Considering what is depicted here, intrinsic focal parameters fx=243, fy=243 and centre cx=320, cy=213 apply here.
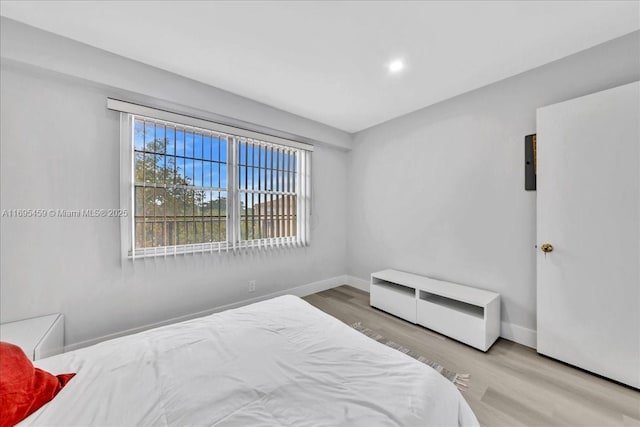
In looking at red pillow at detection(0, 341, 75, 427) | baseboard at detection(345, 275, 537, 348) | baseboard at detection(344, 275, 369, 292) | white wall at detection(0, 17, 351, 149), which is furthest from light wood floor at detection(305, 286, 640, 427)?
white wall at detection(0, 17, 351, 149)

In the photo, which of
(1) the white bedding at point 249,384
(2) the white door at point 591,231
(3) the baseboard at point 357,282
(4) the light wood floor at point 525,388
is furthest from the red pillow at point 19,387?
(3) the baseboard at point 357,282

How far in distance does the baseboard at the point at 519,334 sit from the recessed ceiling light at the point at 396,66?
2.60 m

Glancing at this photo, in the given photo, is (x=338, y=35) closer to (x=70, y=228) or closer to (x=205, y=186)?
(x=205, y=186)

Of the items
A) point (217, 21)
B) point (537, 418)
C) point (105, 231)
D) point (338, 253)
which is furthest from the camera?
Answer: point (338, 253)

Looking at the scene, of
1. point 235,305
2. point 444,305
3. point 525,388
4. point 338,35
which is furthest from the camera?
point 235,305

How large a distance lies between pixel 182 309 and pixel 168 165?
4.79 ft

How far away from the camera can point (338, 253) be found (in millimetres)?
3988

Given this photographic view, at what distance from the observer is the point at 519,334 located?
7.39 ft

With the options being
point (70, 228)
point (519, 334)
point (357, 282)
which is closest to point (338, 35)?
point (70, 228)

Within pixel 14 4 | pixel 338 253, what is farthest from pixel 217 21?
pixel 338 253

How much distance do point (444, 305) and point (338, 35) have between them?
2613 mm

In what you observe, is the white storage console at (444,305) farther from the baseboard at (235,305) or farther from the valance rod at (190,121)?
the valance rod at (190,121)

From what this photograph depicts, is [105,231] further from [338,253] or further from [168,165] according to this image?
[338,253]

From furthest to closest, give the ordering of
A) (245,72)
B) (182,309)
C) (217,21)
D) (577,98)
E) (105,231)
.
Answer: (182,309)
(245,72)
(105,231)
(577,98)
(217,21)
